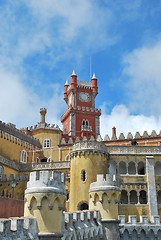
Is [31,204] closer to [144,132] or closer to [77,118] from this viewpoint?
[144,132]

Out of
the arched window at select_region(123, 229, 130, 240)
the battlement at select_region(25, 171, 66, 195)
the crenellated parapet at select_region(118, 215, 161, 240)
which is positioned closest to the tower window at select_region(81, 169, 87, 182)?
the crenellated parapet at select_region(118, 215, 161, 240)

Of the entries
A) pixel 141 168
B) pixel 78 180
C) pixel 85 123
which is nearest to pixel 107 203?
pixel 78 180

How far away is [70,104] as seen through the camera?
71.1m

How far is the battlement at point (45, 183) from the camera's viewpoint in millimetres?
15242

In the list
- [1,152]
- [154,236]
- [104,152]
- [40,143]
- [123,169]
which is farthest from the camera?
[40,143]

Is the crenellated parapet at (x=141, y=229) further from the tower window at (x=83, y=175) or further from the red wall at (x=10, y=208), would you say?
the red wall at (x=10, y=208)

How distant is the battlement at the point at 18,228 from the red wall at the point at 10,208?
701 cm

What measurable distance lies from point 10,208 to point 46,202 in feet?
26.5

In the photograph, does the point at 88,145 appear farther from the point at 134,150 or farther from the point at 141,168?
the point at 141,168

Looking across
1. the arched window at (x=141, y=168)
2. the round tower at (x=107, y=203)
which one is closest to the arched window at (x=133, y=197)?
the arched window at (x=141, y=168)

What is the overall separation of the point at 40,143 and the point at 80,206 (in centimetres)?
2070

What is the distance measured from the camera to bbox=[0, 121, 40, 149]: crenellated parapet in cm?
4975

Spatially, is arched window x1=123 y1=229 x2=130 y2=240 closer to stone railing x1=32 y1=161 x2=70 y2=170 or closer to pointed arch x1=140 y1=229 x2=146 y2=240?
pointed arch x1=140 y1=229 x2=146 y2=240

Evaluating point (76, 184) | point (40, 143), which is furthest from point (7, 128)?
point (76, 184)
